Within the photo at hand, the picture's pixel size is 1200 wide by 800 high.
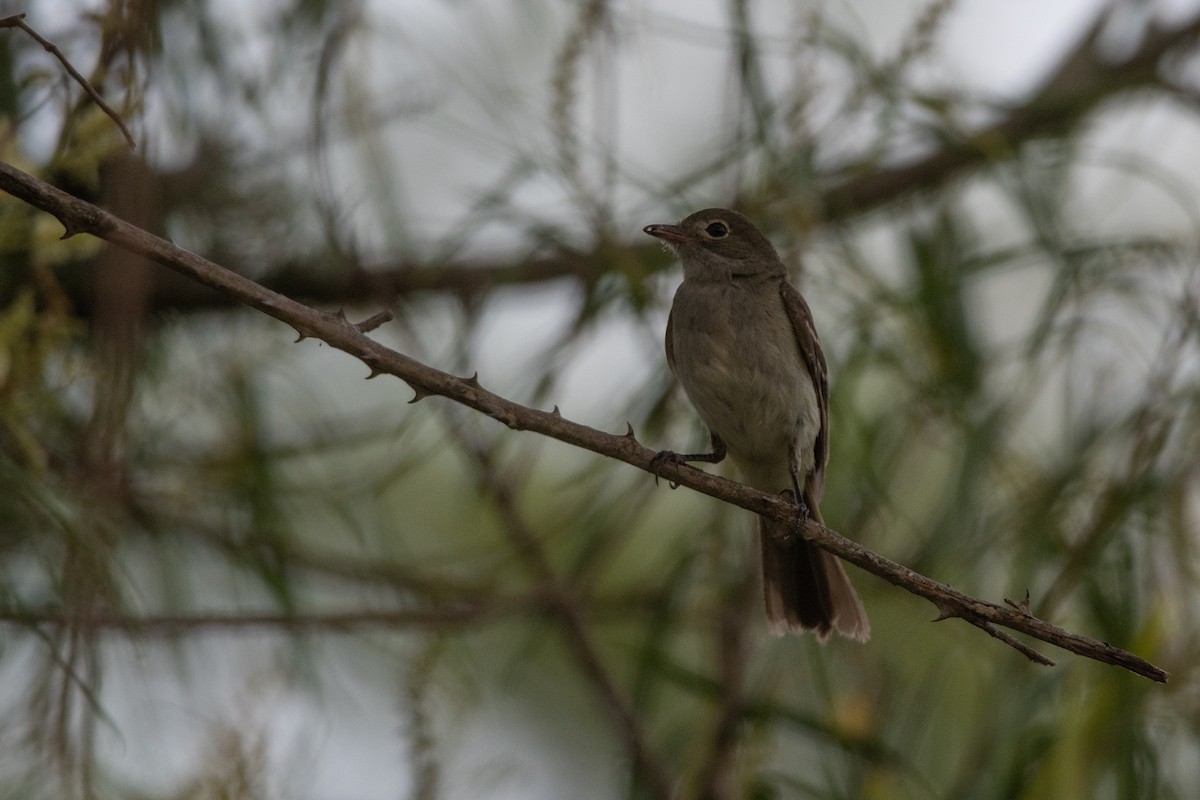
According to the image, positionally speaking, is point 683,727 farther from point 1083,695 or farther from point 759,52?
point 759,52

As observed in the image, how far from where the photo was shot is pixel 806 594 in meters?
4.02

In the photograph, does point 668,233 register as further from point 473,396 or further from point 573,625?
point 473,396

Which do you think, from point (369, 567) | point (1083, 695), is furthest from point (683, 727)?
point (1083, 695)

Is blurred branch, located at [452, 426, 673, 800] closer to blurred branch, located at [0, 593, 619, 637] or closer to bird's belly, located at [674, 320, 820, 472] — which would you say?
blurred branch, located at [0, 593, 619, 637]

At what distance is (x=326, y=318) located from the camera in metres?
2.24

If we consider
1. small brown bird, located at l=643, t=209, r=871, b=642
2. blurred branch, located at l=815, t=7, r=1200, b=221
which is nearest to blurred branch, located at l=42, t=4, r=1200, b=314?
blurred branch, located at l=815, t=7, r=1200, b=221

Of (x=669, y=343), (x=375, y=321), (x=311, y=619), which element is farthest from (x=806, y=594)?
(x=375, y=321)

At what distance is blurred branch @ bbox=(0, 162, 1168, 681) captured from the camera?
2037mm

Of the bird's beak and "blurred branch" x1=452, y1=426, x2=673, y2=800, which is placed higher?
the bird's beak

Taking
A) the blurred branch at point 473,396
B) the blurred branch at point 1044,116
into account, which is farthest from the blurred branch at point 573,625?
the blurred branch at point 1044,116

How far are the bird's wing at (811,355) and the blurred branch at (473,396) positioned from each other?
1.49m

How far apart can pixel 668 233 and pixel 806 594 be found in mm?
1142

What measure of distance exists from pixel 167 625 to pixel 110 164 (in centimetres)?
119

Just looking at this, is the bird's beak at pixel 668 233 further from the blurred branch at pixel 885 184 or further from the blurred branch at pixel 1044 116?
the blurred branch at pixel 1044 116
